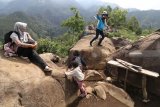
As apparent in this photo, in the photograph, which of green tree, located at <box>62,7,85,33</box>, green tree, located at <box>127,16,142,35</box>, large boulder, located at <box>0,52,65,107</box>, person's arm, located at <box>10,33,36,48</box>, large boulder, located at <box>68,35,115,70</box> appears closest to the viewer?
large boulder, located at <box>0,52,65,107</box>

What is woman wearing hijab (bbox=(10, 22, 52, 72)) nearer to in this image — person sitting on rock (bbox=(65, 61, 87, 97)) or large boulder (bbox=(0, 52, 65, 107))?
large boulder (bbox=(0, 52, 65, 107))

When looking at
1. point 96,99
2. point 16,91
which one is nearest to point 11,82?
point 16,91

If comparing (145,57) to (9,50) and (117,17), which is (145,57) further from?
(117,17)

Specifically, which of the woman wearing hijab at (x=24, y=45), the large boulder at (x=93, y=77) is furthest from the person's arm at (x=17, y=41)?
the large boulder at (x=93, y=77)

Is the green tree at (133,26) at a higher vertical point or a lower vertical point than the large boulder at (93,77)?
lower

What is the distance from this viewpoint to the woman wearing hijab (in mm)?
11134

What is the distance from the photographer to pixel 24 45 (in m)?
11.1

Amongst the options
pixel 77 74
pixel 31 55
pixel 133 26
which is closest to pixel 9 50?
pixel 31 55

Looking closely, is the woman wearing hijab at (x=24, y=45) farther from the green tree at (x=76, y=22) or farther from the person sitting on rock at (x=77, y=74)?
the green tree at (x=76, y=22)

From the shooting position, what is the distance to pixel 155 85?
14.0m

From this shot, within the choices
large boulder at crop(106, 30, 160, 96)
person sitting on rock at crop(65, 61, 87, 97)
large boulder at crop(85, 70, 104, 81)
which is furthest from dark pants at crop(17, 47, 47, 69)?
large boulder at crop(106, 30, 160, 96)

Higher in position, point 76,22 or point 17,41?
point 17,41

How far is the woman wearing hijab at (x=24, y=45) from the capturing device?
11.1 metres

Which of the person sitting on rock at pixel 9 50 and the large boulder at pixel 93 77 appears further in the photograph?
the large boulder at pixel 93 77
